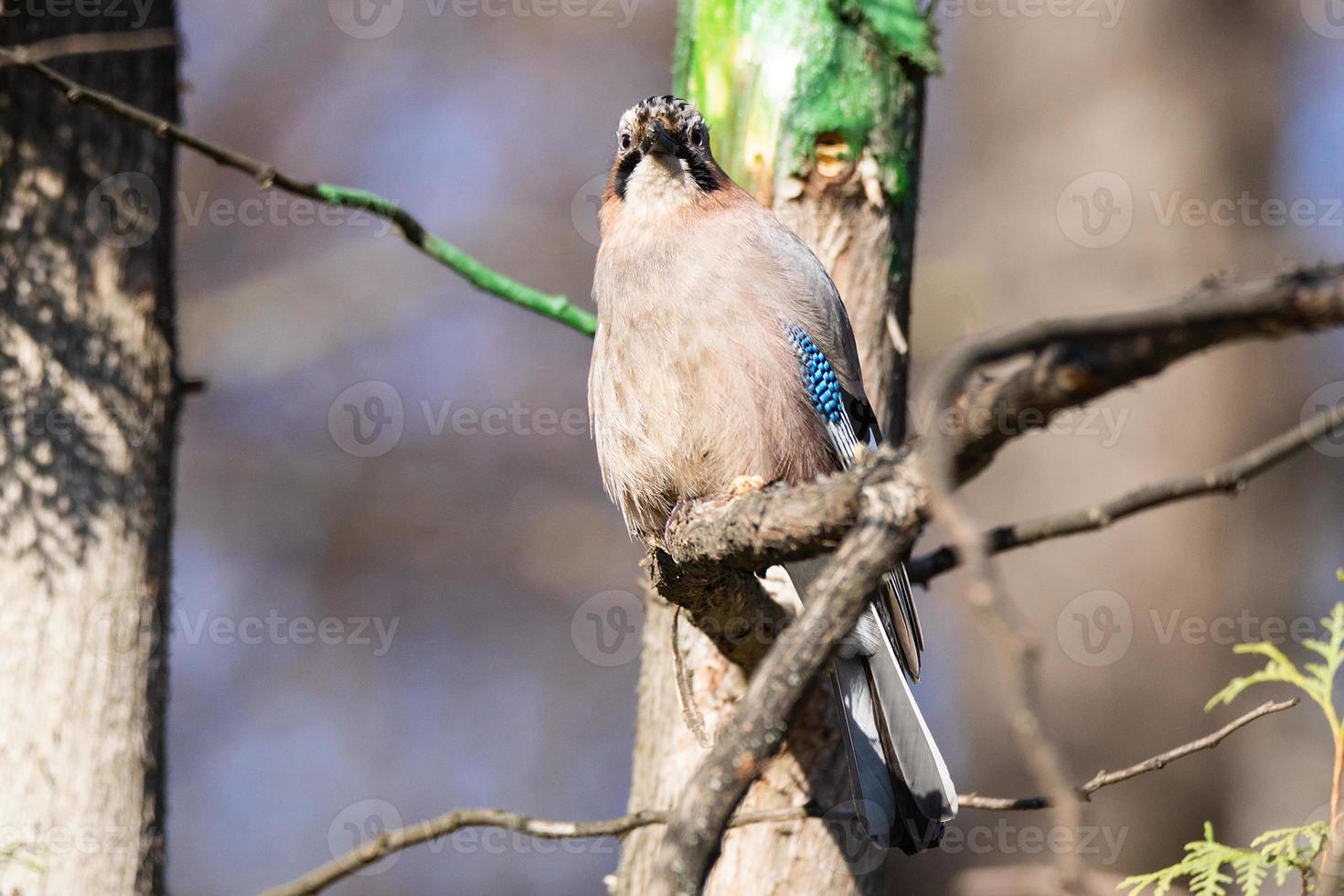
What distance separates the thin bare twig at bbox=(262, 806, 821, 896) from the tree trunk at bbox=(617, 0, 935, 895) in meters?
0.61

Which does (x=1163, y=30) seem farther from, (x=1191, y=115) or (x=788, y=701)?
(x=788, y=701)

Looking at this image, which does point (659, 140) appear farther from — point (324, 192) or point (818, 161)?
point (324, 192)

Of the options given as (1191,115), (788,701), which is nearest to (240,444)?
(1191,115)

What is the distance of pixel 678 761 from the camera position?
10.9 feet

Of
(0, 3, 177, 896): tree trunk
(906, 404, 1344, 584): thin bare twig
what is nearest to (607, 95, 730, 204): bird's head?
(0, 3, 177, 896): tree trunk

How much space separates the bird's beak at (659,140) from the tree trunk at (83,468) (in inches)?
52.0

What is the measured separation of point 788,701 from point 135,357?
2.56 m

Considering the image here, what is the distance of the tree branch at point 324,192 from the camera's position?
9.68ft
